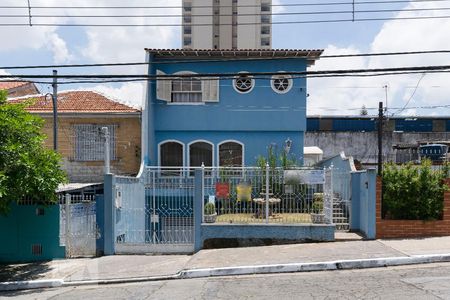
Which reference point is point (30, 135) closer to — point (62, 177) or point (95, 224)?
point (62, 177)

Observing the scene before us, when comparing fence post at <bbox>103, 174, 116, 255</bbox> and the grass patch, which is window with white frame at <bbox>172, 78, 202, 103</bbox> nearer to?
fence post at <bbox>103, 174, 116, 255</bbox>

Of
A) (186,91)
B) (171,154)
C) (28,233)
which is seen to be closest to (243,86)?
(186,91)

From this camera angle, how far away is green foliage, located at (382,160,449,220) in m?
11.7

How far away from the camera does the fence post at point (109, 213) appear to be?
11633mm

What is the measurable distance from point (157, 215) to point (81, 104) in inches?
328

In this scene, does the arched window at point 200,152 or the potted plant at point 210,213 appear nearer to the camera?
the potted plant at point 210,213

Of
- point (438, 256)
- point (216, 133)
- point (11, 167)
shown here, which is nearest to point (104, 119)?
point (216, 133)

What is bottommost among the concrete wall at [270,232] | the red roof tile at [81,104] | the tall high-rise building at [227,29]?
the concrete wall at [270,232]

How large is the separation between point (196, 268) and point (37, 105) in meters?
11.6

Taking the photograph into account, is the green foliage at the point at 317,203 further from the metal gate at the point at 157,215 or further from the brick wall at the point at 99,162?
the brick wall at the point at 99,162

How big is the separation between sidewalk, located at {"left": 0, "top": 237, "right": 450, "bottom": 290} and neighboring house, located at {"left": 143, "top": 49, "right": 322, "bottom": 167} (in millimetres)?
7325

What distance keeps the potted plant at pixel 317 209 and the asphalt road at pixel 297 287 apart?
2373 millimetres

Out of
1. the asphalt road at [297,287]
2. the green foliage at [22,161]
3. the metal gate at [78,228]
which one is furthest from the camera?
the metal gate at [78,228]

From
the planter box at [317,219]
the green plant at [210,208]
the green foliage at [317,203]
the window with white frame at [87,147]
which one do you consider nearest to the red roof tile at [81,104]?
the window with white frame at [87,147]
